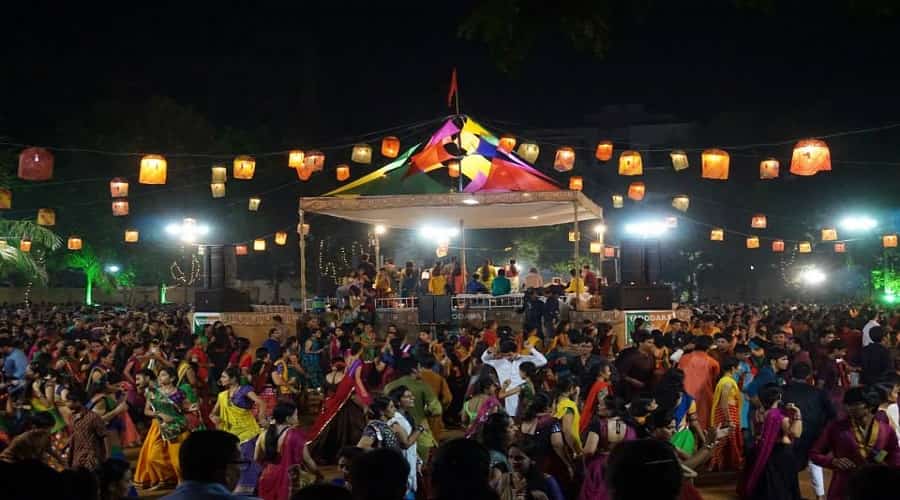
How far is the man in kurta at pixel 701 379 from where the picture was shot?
9.66 meters

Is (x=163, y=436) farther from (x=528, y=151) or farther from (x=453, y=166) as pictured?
(x=528, y=151)

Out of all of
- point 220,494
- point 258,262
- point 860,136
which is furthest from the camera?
point 258,262

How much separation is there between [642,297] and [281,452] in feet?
41.2

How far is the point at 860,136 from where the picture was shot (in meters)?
36.5

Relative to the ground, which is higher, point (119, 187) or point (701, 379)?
point (119, 187)

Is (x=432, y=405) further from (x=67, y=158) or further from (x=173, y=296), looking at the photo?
(x=173, y=296)

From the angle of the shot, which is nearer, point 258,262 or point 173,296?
point 258,262

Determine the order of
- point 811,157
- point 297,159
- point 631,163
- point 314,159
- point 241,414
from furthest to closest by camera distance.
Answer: point 297,159 → point 314,159 → point 631,163 → point 811,157 → point 241,414

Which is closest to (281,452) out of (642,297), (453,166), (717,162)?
(642,297)

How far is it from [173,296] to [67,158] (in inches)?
570

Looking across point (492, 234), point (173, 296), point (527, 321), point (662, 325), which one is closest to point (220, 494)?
point (527, 321)

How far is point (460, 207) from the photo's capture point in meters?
20.3

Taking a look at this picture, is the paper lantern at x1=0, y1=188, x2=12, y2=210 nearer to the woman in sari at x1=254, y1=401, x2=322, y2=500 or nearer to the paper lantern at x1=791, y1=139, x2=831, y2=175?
the woman in sari at x1=254, y1=401, x2=322, y2=500

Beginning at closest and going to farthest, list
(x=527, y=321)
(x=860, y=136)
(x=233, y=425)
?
(x=233, y=425) < (x=527, y=321) < (x=860, y=136)
